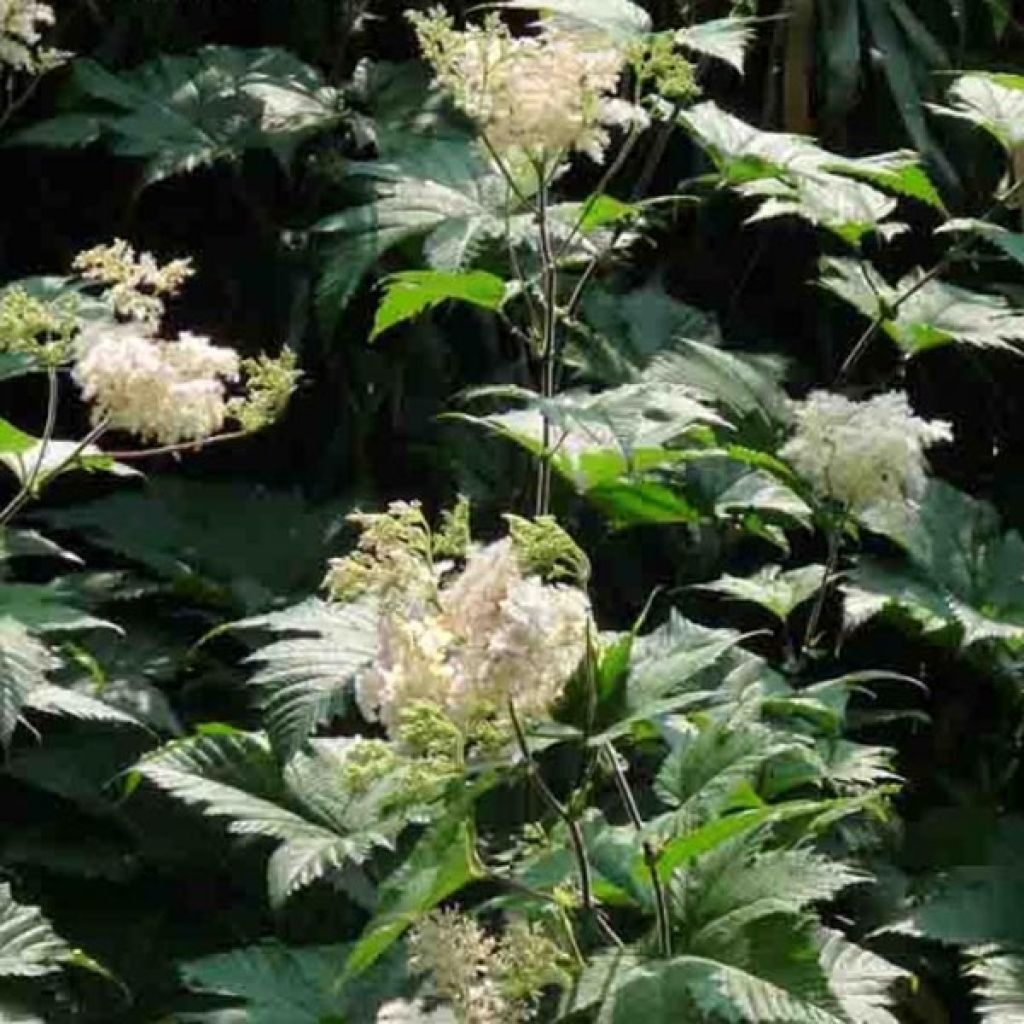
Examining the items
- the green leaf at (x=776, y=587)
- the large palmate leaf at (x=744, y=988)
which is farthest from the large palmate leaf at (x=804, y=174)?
the large palmate leaf at (x=744, y=988)

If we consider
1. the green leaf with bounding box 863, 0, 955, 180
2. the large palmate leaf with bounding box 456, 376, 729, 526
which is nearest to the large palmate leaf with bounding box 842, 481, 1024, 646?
the large palmate leaf with bounding box 456, 376, 729, 526

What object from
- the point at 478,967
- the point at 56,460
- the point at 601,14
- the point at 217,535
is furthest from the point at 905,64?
the point at 478,967

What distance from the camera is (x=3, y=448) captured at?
2.03 metres

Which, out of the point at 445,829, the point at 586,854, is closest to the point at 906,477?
the point at 586,854

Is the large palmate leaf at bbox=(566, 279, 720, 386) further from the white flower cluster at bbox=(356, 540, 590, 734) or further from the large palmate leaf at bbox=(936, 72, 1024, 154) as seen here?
the white flower cluster at bbox=(356, 540, 590, 734)

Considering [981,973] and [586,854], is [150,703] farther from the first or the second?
[981,973]

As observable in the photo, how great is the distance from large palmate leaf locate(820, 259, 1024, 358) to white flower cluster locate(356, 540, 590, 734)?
1.04 meters

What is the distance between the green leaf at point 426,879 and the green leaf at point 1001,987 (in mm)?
631

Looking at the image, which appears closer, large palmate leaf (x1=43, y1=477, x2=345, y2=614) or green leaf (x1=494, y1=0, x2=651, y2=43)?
green leaf (x1=494, y1=0, x2=651, y2=43)

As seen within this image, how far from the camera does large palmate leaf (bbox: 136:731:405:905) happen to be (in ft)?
6.15

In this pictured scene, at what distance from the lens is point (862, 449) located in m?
2.20

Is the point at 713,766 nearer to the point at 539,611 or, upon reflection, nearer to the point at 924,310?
the point at 539,611

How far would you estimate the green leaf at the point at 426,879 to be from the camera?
1.65 m

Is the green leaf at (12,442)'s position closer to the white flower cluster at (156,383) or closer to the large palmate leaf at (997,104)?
the white flower cluster at (156,383)
